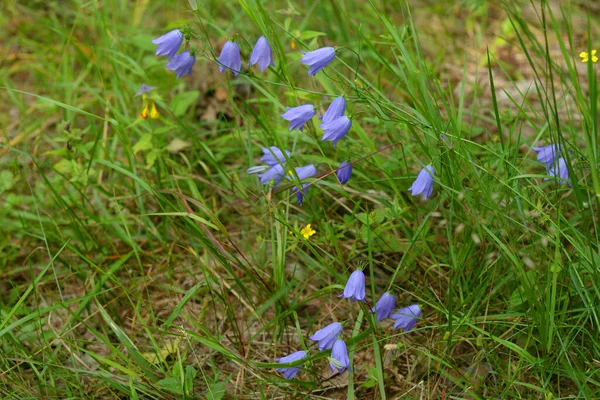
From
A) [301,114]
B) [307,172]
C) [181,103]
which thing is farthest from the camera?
[181,103]

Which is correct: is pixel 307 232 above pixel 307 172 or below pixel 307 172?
below

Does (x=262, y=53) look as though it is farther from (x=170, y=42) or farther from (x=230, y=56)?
(x=170, y=42)

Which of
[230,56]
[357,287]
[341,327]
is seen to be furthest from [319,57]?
[341,327]

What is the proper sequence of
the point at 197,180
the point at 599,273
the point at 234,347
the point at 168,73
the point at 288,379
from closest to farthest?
the point at 599,273 → the point at 288,379 → the point at 234,347 → the point at 197,180 → the point at 168,73

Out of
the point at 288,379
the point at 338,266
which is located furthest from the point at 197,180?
the point at 288,379

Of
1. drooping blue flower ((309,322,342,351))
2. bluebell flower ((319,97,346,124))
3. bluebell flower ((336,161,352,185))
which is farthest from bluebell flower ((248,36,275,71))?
drooping blue flower ((309,322,342,351))

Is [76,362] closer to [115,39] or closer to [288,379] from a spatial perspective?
[288,379]
